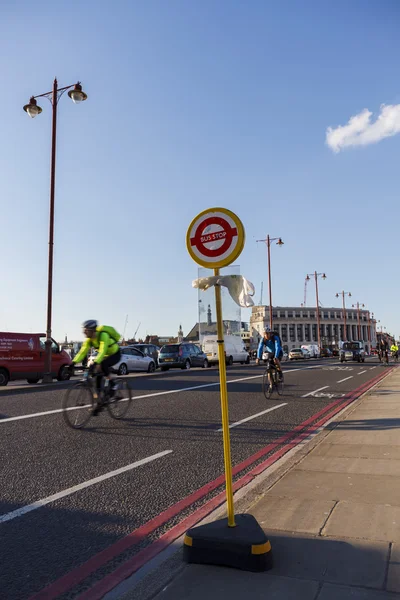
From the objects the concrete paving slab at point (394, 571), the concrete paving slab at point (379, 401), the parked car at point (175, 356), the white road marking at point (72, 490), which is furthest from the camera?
the parked car at point (175, 356)

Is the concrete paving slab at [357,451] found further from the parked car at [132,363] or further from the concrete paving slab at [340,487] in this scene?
the parked car at [132,363]

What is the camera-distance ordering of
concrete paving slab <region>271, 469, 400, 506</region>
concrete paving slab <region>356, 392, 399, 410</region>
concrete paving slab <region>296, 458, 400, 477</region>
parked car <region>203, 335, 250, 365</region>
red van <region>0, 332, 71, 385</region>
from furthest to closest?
1. parked car <region>203, 335, 250, 365</region>
2. red van <region>0, 332, 71, 385</region>
3. concrete paving slab <region>356, 392, 399, 410</region>
4. concrete paving slab <region>296, 458, 400, 477</region>
5. concrete paving slab <region>271, 469, 400, 506</region>

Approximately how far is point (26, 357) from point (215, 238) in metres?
16.9

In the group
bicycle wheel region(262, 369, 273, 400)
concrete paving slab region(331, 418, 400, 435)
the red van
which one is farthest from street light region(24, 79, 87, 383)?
concrete paving slab region(331, 418, 400, 435)

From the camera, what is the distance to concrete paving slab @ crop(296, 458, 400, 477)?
546cm

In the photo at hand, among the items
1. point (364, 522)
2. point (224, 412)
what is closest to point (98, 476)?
point (224, 412)

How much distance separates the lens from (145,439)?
7.52 m

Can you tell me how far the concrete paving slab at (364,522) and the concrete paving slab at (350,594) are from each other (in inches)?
29.6

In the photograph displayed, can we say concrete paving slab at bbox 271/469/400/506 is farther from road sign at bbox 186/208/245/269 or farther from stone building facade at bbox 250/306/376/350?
stone building facade at bbox 250/306/376/350

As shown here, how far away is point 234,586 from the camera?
9.71 feet

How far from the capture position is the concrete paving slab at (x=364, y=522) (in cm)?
360

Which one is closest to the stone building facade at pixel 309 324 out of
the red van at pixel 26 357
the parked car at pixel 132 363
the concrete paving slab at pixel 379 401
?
the parked car at pixel 132 363

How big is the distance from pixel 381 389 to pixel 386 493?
1122cm

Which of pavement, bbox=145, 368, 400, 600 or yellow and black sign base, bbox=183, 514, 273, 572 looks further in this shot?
yellow and black sign base, bbox=183, 514, 273, 572
